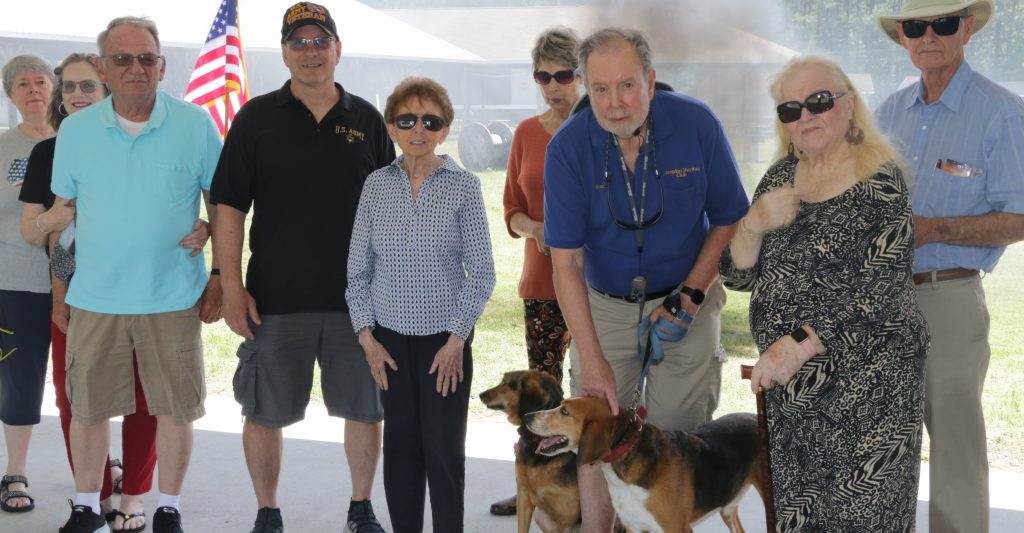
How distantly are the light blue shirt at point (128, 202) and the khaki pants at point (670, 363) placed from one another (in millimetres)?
1549

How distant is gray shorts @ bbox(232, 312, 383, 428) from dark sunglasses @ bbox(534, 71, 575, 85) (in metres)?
1.23

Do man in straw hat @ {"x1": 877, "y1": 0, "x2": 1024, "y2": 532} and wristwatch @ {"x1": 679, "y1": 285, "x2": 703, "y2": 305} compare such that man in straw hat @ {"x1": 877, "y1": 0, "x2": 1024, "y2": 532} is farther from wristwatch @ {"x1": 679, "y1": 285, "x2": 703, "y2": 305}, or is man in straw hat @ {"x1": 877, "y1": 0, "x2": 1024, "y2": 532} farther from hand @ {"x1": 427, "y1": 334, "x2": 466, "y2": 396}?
hand @ {"x1": 427, "y1": 334, "x2": 466, "y2": 396}

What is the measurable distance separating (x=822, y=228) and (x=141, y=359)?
2.52 metres

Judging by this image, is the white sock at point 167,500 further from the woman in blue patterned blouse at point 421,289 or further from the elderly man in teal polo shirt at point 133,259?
the woman in blue patterned blouse at point 421,289

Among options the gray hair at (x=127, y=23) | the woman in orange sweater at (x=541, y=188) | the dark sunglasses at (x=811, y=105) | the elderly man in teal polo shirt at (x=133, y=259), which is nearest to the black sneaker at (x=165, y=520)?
the elderly man in teal polo shirt at (x=133, y=259)

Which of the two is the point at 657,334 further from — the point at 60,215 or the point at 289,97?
the point at 60,215

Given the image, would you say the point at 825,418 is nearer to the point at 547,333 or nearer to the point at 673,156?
the point at 673,156

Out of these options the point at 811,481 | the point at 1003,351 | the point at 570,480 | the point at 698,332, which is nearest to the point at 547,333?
the point at 570,480

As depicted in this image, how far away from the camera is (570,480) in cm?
348

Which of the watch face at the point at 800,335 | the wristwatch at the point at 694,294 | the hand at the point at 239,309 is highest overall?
the wristwatch at the point at 694,294

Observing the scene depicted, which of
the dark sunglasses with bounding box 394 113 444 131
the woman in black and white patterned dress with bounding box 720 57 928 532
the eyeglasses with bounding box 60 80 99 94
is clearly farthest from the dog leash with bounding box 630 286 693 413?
the eyeglasses with bounding box 60 80 99 94

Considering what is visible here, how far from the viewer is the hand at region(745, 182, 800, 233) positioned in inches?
100

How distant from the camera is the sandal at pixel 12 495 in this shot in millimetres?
4109

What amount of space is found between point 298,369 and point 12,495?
4.97ft
